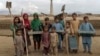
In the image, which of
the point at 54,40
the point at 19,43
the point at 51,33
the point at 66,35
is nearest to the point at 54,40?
the point at 54,40

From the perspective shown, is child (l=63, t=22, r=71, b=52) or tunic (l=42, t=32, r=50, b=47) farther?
child (l=63, t=22, r=71, b=52)

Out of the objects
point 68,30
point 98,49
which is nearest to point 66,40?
point 68,30

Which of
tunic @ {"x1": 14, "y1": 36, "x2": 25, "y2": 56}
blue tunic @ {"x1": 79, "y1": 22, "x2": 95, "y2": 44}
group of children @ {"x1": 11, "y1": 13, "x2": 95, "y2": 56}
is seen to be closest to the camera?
tunic @ {"x1": 14, "y1": 36, "x2": 25, "y2": 56}

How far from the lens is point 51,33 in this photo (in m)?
16.7

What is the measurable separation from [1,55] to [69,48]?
2.87 meters

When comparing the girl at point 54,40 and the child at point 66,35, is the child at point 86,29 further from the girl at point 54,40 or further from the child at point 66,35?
the girl at point 54,40

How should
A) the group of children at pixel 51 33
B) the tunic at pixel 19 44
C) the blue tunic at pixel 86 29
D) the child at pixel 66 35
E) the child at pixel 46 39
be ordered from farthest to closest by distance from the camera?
the blue tunic at pixel 86 29 → the child at pixel 66 35 → the child at pixel 46 39 → the group of children at pixel 51 33 → the tunic at pixel 19 44

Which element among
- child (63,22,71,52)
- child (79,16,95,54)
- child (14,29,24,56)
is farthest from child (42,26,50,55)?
child (79,16,95,54)

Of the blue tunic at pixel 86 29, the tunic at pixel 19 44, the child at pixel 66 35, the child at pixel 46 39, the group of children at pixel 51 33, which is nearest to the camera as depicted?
the tunic at pixel 19 44

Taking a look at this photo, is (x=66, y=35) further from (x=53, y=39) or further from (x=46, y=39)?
(x=46, y=39)

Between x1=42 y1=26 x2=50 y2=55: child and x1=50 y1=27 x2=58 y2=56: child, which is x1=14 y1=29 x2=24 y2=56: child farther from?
x1=50 y1=27 x2=58 y2=56: child

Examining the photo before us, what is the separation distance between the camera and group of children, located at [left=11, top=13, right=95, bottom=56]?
52.6 ft

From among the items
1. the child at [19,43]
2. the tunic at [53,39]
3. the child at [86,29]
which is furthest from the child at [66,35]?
the child at [19,43]

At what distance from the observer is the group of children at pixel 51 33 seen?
632 inches
